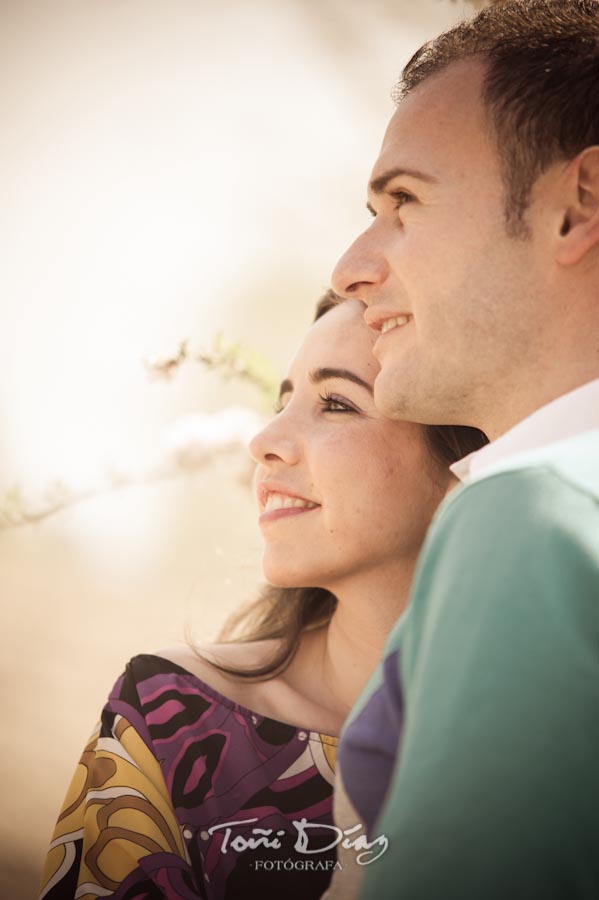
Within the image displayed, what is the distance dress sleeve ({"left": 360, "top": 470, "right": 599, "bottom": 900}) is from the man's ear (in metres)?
0.80

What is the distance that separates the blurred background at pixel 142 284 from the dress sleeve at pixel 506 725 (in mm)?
2266

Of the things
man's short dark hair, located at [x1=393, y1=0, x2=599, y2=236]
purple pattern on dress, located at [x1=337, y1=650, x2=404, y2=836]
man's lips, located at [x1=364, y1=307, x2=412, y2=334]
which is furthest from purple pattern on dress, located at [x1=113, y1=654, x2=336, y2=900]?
man's short dark hair, located at [x1=393, y1=0, x2=599, y2=236]

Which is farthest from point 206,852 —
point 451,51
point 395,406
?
point 451,51

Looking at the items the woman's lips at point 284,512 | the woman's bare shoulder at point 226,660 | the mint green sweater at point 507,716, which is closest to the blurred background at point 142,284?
the woman's bare shoulder at point 226,660

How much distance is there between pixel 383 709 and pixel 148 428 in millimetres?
2331

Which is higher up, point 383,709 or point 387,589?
point 387,589

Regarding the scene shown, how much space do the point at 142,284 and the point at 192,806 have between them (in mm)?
1870

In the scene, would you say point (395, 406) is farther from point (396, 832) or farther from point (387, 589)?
point (396, 832)

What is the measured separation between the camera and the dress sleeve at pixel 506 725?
1.78 ft

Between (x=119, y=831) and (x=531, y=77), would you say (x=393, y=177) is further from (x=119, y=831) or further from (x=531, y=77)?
(x=119, y=831)

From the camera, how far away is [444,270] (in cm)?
142

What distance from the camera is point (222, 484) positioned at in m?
3.04

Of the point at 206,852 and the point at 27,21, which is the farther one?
the point at 27,21

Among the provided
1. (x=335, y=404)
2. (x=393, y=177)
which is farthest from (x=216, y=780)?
(x=393, y=177)
